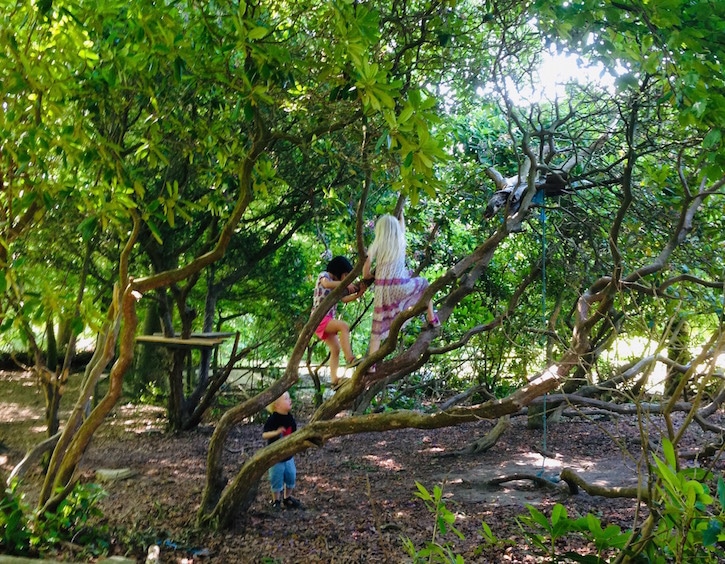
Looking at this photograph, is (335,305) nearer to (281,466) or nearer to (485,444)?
(281,466)

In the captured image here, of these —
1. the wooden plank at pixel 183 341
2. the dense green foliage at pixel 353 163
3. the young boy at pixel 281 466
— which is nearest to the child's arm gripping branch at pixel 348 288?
the dense green foliage at pixel 353 163

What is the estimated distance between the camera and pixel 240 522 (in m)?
4.83

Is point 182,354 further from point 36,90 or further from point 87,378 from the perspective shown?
point 36,90

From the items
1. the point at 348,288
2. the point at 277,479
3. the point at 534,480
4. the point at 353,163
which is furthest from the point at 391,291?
the point at 534,480

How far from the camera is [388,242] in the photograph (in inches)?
180

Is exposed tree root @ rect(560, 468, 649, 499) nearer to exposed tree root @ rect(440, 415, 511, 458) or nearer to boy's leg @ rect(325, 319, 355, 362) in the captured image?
boy's leg @ rect(325, 319, 355, 362)

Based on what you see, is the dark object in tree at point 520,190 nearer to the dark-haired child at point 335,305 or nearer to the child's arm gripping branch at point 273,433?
the dark-haired child at point 335,305

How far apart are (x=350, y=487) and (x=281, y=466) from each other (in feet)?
3.43

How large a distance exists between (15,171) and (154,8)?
1.25 m

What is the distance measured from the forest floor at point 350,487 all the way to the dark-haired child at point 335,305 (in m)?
1.12

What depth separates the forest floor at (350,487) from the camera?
4.45m

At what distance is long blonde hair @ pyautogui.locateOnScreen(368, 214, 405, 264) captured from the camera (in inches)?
180

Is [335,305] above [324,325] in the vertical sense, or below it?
above

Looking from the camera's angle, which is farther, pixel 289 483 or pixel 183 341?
pixel 183 341
